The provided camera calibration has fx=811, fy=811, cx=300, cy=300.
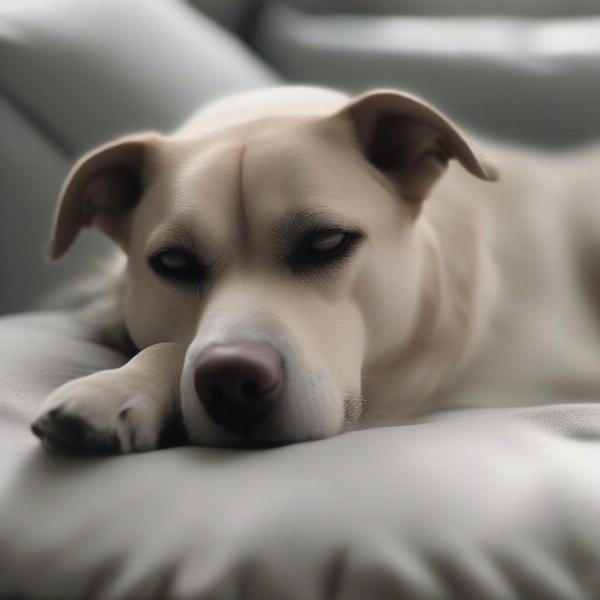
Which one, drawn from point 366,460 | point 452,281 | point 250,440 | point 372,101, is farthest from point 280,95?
point 366,460

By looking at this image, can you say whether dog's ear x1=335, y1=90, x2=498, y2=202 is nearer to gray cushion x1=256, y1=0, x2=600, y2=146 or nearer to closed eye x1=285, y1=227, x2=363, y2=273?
closed eye x1=285, y1=227, x2=363, y2=273

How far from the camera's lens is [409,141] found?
1.32m

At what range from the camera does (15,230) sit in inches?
71.5

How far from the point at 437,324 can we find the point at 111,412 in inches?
27.0

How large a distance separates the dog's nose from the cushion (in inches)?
3.9

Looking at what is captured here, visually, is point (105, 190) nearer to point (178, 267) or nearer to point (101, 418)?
point (178, 267)

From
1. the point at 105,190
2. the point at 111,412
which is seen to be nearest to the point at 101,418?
the point at 111,412

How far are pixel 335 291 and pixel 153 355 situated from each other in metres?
0.28

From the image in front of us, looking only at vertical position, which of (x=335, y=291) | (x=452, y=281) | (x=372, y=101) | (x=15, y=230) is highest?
(x=372, y=101)

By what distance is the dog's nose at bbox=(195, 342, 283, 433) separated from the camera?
0.92 meters

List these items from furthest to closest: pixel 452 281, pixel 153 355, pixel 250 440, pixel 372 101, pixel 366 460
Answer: pixel 452 281 < pixel 372 101 < pixel 153 355 < pixel 250 440 < pixel 366 460

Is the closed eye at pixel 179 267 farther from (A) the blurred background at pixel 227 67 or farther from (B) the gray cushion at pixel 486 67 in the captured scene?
(B) the gray cushion at pixel 486 67

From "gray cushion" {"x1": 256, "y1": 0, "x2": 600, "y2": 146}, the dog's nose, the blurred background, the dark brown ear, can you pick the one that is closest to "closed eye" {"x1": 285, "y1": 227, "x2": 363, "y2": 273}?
the dog's nose

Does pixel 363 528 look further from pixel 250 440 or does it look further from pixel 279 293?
pixel 279 293
